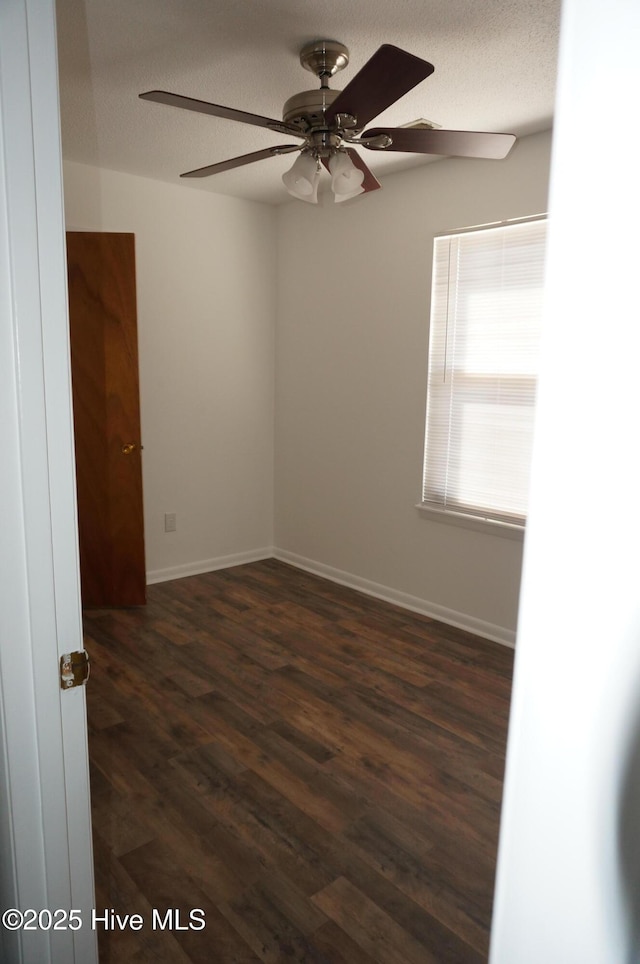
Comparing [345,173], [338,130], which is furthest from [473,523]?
[338,130]

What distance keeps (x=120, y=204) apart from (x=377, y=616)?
9.68 feet

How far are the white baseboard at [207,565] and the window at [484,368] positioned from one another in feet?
5.49

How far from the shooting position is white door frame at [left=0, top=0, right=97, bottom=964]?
3.01 feet

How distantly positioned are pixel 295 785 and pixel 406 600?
1858mm

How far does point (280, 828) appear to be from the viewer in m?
2.01

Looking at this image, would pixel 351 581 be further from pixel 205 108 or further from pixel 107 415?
pixel 205 108

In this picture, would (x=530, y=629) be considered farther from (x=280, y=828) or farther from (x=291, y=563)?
(x=291, y=563)

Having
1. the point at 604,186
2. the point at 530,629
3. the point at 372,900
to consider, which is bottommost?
the point at 372,900

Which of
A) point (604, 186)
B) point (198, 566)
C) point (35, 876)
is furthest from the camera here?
point (198, 566)

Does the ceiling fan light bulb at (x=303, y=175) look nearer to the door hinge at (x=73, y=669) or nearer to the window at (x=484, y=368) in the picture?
the window at (x=484, y=368)

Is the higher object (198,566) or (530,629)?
(530,629)

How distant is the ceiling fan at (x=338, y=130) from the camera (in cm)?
181

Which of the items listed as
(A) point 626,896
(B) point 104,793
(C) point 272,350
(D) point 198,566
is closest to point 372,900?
(B) point 104,793

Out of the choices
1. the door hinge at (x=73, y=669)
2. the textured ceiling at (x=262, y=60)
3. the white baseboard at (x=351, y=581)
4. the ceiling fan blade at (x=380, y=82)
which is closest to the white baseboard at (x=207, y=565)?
the white baseboard at (x=351, y=581)
